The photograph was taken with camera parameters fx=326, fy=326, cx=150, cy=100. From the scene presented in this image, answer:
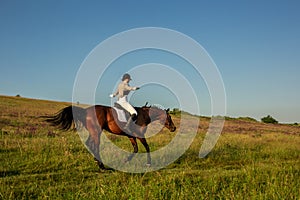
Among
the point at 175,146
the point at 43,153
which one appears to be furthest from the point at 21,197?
the point at 175,146

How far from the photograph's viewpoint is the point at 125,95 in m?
12.4

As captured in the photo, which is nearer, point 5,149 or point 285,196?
point 285,196

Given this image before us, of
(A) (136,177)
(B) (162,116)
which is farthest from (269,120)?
(A) (136,177)

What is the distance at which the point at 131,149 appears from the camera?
46.0 feet

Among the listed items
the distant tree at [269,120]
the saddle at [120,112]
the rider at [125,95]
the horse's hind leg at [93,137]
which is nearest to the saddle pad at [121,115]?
the saddle at [120,112]

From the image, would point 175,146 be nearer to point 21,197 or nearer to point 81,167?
point 81,167

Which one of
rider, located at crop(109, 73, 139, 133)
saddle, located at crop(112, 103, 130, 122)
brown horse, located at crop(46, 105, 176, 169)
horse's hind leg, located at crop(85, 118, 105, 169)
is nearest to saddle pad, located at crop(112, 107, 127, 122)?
saddle, located at crop(112, 103, 130, 122)

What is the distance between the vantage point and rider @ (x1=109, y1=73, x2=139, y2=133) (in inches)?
473

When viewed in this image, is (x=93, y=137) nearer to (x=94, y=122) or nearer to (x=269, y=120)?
(x=94, y=122)

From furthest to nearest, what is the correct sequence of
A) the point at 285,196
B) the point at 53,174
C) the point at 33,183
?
the point at 53,174, the point at 33,183, the point at 285,196

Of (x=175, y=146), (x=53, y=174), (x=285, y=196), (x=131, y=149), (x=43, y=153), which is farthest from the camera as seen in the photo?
(x=175, y=146)

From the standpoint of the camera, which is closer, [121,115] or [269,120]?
[121,115]

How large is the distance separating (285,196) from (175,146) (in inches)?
383

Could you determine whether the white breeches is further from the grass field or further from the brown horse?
the grass field
